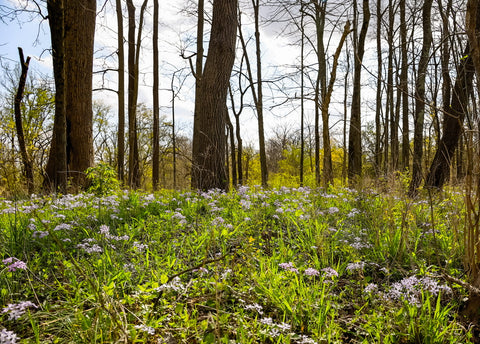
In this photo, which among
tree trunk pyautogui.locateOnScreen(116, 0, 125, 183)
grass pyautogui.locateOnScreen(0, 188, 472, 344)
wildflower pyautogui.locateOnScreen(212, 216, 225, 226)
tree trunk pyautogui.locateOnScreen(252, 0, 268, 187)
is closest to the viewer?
grass pyautogui.locateOnScreen(0, 188, 472, 344)

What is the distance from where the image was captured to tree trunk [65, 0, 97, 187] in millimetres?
7023

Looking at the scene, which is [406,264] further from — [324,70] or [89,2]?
[324,70]

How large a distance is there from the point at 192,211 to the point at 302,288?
2473mm

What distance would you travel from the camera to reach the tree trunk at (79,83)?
277 inches

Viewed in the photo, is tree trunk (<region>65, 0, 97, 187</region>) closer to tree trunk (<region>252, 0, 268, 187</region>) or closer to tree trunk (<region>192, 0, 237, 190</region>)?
tree trunk (<region>192, 0, 237, 190</region>)

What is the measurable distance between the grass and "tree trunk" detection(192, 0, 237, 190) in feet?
11.2

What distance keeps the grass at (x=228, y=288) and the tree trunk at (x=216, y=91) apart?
135 inches

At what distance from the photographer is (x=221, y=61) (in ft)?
23.4

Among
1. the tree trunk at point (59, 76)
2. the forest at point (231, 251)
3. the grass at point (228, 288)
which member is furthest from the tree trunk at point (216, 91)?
the grass at point (228, 288)

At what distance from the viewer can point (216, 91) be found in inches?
284

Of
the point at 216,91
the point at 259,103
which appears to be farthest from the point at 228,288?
the point at 259,103

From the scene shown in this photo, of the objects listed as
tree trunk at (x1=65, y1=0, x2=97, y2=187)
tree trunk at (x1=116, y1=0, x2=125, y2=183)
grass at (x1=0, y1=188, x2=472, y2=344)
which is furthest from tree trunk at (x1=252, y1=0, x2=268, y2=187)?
grass at (x1=0, y1=188, x2=472, y2=344)

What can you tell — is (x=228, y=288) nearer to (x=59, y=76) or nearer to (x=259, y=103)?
(x=59, y=76)

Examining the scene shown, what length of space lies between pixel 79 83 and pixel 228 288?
6807mm
